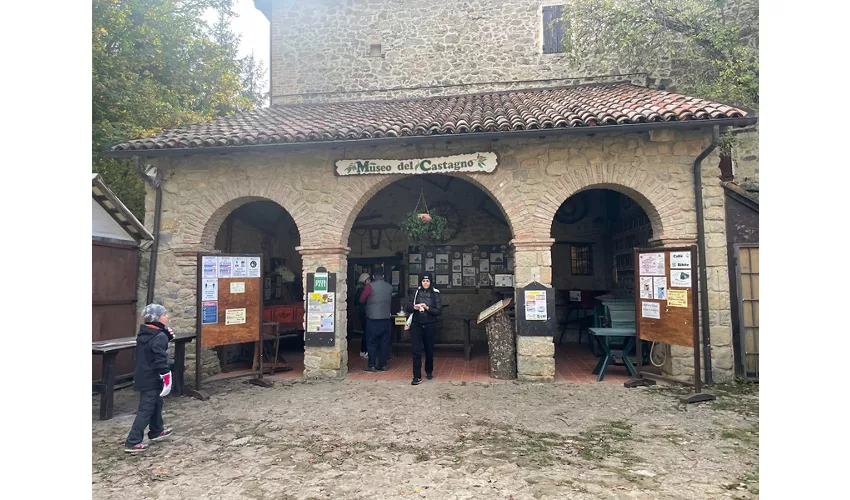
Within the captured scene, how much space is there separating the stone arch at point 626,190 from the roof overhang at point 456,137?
1.92 feet

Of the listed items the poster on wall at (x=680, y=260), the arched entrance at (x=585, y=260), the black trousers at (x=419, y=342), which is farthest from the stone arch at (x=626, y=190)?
the arched entrance at (x=585, y=260)

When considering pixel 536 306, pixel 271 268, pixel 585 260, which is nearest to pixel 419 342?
pixel 536 306

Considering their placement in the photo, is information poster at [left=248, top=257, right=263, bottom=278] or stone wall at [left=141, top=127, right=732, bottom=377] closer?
stone wall at [left=141, top=127, right=732, bottom=377]

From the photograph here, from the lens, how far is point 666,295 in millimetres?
5902

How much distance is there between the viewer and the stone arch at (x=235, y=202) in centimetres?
699

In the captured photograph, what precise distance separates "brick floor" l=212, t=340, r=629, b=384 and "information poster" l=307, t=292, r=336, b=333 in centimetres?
87

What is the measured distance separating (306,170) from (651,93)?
20.4 feet

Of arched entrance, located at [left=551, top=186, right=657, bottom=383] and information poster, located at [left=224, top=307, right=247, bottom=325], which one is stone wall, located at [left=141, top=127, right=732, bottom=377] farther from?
arched entrance, located at [left=551, top=186, right=657, bottom=383]

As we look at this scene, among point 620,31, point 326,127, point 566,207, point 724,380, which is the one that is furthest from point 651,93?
point 326,127

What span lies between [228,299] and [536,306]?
445 centimetres

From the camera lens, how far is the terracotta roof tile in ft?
20.1

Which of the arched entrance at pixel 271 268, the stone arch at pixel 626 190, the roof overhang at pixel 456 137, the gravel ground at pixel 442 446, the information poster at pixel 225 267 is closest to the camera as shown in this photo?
the gravel ground at pixel 442 446

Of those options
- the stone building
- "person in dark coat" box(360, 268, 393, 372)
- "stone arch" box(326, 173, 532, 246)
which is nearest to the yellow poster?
the stone building

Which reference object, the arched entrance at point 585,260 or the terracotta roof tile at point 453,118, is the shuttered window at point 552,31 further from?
the arched entrance at point 585,260
